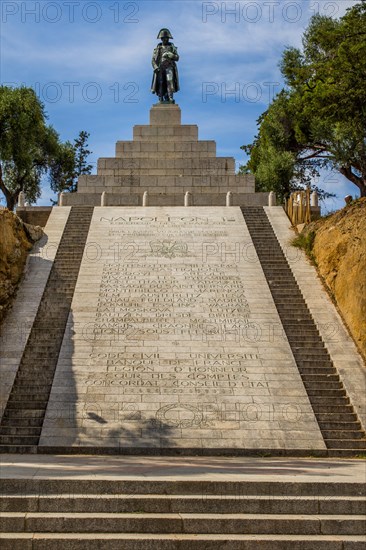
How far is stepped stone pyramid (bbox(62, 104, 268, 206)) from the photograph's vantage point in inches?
1211

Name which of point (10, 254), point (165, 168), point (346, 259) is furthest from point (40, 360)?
point (165, 168)

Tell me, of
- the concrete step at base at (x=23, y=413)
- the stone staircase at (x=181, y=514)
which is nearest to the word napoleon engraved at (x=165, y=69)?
the concrete step at base at (x=23, y=413)

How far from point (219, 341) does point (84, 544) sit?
366 inches

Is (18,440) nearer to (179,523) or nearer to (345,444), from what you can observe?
(179,523)

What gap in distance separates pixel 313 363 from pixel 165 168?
60.2ft

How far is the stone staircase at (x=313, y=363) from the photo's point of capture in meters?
13.1

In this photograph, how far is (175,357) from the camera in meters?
15.2

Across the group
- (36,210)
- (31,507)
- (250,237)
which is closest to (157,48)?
(36,210)

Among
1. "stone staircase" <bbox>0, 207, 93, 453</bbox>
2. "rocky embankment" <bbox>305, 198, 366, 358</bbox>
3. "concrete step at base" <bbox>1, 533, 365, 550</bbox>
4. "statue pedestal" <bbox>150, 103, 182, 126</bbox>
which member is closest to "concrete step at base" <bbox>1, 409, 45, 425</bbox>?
"stone staircase" <bbox>0, 207, 93, 453</bbox>

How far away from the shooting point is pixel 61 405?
44.7ft

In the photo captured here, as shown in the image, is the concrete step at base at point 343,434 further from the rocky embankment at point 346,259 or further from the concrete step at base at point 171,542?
the concrete step at base at point 171,542

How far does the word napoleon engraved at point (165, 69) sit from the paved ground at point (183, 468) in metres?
25.9

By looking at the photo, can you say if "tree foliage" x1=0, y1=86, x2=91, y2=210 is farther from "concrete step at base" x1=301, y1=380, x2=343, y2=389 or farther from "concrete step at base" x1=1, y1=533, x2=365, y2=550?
"concrete step at base" x1=1, y1=533, x2=365, y2=550

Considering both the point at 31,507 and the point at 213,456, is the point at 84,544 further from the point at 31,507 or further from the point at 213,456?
the point at 213,456
